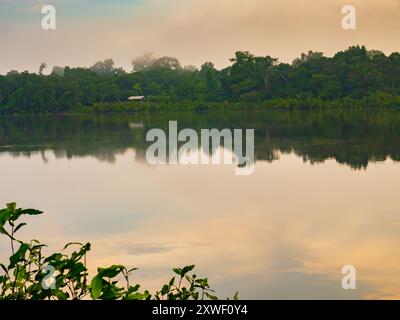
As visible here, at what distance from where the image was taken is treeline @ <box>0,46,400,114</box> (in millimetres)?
33312

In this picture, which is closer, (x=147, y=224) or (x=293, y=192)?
(x=147, y=224)

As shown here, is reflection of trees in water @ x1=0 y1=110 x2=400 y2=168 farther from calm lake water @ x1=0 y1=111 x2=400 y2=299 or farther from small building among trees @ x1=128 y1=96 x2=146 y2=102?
small building among trees @ x1=128 y1=96 x2=146 y2=102

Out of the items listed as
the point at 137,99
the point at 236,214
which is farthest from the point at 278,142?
the point at 137,99

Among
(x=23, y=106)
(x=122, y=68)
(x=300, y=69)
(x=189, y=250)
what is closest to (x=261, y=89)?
(x=300, y=69)

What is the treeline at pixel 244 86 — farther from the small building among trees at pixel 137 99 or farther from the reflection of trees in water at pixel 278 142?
the reflection of trees in water at pixel 278 142

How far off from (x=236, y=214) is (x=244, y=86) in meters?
29.5

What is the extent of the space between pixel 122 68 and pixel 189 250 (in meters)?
44.9

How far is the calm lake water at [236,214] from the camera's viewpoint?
5.04 meters

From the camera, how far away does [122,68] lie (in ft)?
163

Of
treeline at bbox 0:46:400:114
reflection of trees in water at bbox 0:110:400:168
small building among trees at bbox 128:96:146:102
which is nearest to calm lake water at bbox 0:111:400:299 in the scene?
reflection of trees in water at bbox 0:110:400:168

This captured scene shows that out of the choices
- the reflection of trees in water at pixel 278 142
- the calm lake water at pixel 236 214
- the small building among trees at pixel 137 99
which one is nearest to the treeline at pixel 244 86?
the small building among trees at pixel 137 99

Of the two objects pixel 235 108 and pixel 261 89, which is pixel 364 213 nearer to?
pixel 235 108

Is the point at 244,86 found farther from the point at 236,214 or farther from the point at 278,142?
the point at 236,214
